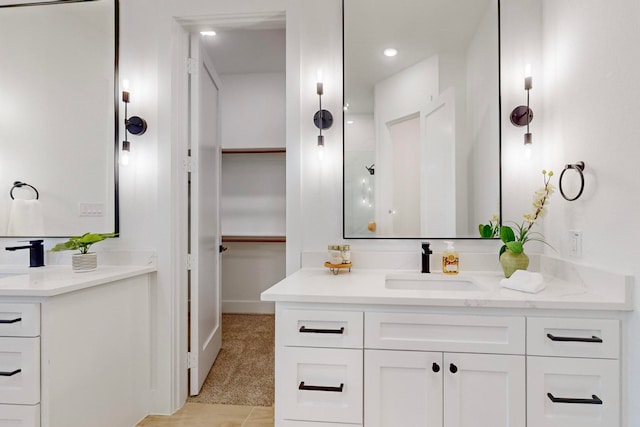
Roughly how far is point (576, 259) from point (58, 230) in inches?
113

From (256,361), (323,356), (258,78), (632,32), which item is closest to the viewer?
(632,32)

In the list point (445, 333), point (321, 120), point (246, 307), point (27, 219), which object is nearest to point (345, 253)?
point (445, 333)

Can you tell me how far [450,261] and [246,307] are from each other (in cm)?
286

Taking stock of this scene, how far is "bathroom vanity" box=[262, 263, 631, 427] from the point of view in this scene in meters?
1.21

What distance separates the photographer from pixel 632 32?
118 centimetres

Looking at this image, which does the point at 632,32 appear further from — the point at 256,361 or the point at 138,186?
the point at 256,361

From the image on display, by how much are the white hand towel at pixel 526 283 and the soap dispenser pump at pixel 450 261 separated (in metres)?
0.32

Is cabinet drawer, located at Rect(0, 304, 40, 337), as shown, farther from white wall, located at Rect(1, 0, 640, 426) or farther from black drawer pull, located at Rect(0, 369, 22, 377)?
white wall, located at Rect(1, 0, 640, 426)

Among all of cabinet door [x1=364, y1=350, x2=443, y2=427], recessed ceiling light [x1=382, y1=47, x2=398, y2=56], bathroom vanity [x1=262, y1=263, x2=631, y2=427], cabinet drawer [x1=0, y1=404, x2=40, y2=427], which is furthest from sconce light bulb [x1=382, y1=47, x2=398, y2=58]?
cabinet drawer [x1=0, y1=404, x2=40, y2=427]

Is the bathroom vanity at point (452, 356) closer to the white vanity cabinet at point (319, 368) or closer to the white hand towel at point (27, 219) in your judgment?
the white vanity cabinet at point (319, 368)

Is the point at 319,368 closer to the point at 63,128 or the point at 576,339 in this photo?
the point at 576,339

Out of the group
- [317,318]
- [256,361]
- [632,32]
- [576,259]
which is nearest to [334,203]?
[317,318]

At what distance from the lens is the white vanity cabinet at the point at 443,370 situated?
1234mm

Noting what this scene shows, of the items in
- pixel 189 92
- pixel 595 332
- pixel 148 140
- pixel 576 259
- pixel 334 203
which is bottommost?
pixel 595 332
